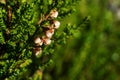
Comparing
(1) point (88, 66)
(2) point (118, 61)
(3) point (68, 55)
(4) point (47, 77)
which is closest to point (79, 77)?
(1) point (88, 66)

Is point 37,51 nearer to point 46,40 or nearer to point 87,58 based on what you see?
point 46,40

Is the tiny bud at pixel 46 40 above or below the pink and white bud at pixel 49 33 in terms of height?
below

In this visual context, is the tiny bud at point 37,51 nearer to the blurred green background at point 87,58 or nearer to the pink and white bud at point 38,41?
the pink and white bud at point 38,41

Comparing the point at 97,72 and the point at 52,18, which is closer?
the point at 52,18

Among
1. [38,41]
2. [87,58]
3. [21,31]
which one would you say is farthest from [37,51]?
[87,58]

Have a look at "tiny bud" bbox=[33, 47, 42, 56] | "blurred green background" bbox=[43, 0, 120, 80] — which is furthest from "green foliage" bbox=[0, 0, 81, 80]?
"blurred green background" bbox=[43, 0, 120, 80]

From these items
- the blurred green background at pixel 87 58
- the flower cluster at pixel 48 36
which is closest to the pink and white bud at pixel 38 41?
the flower cluster at pixel 48 36

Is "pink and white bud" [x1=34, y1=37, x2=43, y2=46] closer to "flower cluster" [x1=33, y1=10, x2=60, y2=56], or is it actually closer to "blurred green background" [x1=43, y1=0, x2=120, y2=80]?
"flower cluster" [x1=33, y1=10, x2=60, y2=56]

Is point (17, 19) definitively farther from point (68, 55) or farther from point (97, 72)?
point (68, 55)
